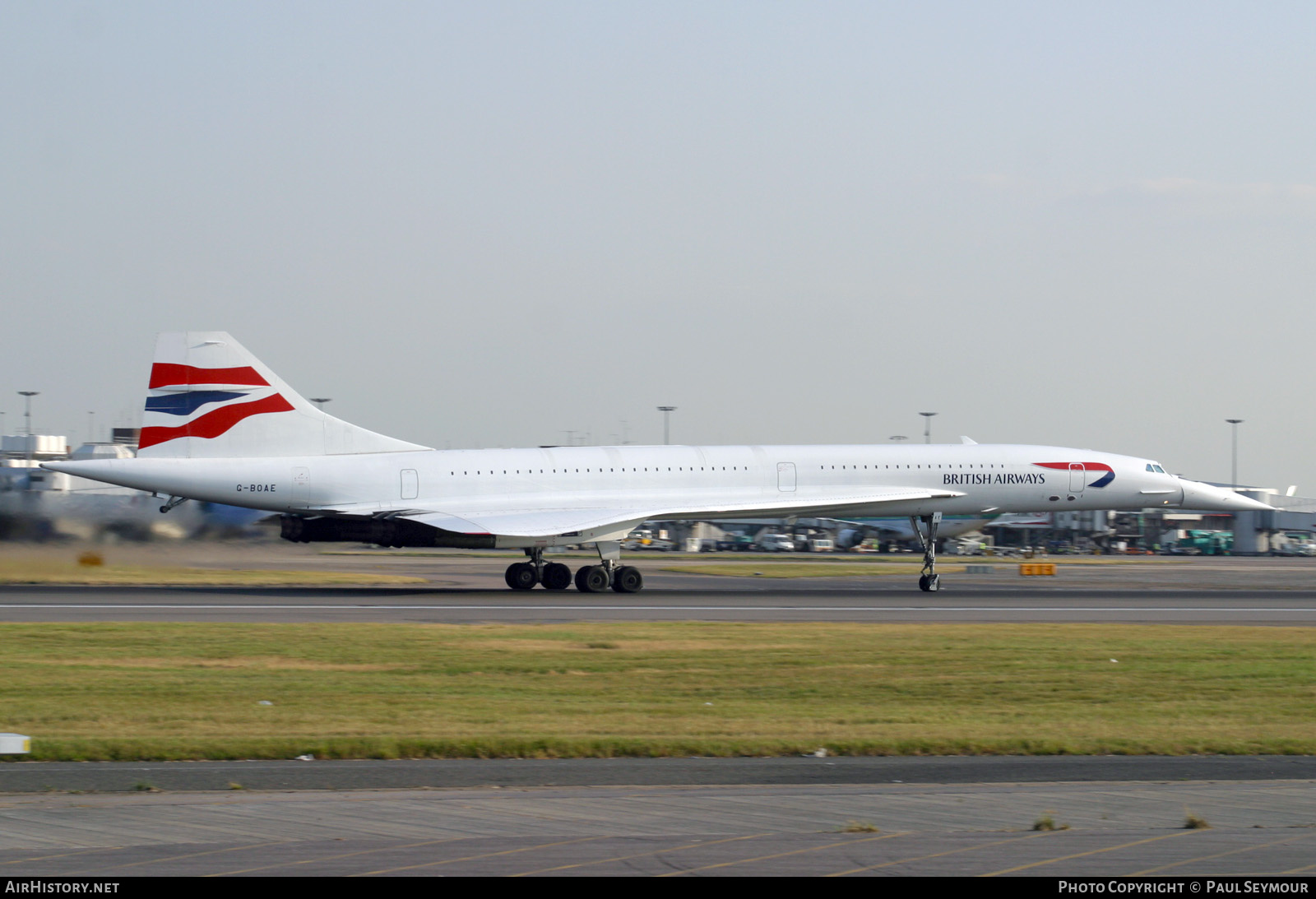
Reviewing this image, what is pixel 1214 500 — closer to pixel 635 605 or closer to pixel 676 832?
pixel 635 605

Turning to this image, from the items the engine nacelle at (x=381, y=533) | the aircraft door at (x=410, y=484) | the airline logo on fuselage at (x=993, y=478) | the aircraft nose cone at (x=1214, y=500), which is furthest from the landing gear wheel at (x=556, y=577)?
the aircraft nose cone at (x=1214, y=500)

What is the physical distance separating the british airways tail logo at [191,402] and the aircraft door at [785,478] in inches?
541

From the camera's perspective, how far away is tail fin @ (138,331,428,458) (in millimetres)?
31641

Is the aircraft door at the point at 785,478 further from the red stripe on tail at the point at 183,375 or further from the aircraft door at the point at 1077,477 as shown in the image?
the red stripe on tail at the point at 183,375

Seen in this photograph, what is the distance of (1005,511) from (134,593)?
22.7 metres

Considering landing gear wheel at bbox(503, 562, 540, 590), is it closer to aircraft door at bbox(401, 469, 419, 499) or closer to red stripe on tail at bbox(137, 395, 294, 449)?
aircraft door at bbox(401, 469, 419, 499)

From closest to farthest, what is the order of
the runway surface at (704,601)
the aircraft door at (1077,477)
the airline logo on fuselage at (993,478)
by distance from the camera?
the runway surface at (704,601) < the airline logo on fuselage at (993,478) < the aircraft door at (1077,477)

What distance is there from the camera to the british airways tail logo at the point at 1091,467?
3612 centimetres

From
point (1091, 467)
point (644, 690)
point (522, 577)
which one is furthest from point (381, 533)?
point (1091, 467)

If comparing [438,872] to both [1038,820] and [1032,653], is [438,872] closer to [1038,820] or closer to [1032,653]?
[1038,820]

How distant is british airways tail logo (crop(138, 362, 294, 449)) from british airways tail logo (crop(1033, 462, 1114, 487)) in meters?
21.8

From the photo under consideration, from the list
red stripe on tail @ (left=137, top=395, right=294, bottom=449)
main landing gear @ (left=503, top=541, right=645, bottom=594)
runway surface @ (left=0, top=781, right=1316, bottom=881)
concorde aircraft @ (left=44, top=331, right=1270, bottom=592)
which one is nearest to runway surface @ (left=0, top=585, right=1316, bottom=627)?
main landing gear @ (left=503, top=541, right=645, bottom=594)

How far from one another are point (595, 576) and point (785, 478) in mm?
5992

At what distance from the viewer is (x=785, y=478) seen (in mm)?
34219
